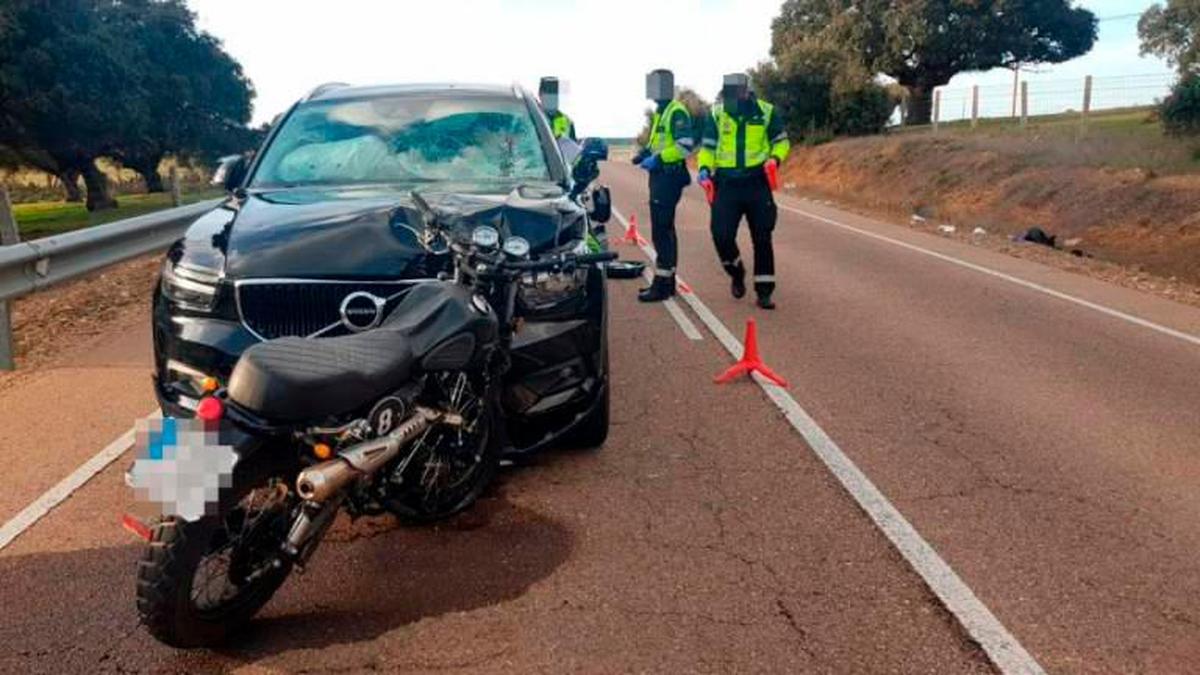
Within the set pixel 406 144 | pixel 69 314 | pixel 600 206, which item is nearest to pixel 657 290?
pixel 600 206

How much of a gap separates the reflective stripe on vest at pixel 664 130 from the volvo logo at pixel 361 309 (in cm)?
654

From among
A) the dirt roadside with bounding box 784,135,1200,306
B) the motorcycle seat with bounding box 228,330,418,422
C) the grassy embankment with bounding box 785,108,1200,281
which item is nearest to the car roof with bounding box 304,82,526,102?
the motorcycle seat with bounding box 228,330,418,422

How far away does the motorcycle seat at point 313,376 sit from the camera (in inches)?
120

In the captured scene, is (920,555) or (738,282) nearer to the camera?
(920,555)

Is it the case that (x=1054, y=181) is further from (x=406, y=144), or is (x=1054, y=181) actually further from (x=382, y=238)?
(x=382, y=238)

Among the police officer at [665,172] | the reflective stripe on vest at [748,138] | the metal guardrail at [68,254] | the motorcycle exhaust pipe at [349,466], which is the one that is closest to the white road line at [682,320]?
the police officer at [665,172]

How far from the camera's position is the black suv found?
4098 mm

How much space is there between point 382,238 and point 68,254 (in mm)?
4661

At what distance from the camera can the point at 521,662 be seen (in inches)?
132

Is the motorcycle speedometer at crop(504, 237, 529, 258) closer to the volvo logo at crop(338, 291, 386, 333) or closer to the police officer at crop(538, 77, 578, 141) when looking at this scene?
the volvo logo at crop(338, 291, 386, 333)

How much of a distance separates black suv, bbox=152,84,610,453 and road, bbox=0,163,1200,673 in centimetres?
69

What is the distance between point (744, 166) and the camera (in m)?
9.45

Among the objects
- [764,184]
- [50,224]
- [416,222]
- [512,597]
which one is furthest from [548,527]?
[50,224]

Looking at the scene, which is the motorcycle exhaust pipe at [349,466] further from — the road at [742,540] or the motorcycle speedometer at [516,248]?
the motorcycle speedometer at [516,248]
